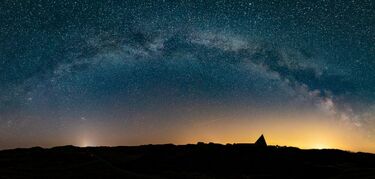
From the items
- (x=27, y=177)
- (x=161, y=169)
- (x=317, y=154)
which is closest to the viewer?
(x=27, y=177)

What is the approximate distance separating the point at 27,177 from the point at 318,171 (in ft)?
33.8

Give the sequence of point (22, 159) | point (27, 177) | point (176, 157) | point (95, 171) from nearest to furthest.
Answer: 1. point (27, 177)
2. point (95, 171)
3. point (22, 159)
4. point (176, 157)

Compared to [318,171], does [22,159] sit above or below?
above

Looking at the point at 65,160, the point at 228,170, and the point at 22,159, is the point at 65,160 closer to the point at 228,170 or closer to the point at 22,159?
the point at 22,159

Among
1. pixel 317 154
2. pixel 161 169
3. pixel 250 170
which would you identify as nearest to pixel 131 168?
pixel 161 169

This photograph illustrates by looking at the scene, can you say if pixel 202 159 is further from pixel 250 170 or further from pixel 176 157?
pixel 250 170

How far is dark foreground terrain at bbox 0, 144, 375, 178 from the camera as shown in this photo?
12029 mm

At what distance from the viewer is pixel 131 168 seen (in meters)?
14.1

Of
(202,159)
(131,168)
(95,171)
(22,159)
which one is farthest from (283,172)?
(22,159)

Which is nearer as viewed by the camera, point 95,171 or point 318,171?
point 95,171

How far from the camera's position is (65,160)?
14492mm

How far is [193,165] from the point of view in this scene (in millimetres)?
14719

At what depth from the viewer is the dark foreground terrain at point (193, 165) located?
12029mm

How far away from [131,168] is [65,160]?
9.03 ft
